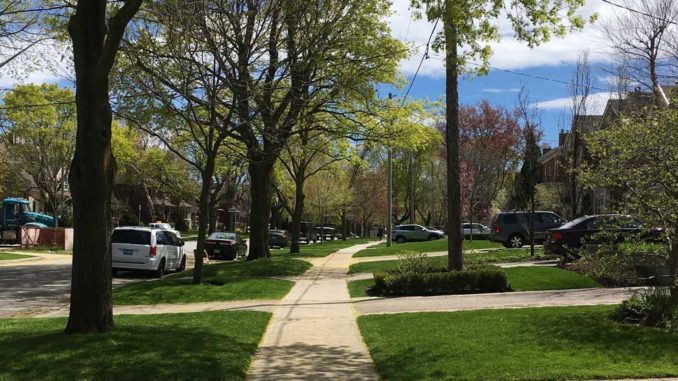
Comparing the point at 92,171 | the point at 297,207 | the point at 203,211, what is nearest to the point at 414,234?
the point at 297,207

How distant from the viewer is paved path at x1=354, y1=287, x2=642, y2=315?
12.1m

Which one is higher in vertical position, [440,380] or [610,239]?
[610,239]

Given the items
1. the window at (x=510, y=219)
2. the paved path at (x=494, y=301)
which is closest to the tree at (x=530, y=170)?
the window at (x=510, y=219)

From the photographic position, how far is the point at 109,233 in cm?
823

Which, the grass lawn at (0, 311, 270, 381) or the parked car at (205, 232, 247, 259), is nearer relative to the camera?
the grass lawn at (0, 311, 270, 381)

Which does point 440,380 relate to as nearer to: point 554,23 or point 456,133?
point 554,23

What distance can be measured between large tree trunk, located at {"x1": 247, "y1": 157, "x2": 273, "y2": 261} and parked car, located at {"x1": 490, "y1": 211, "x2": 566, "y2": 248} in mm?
11097

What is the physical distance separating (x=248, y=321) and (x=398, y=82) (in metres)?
16.5

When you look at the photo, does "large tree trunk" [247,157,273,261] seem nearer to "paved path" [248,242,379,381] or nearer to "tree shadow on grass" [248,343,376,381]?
"paved path" [248,242,379,381]

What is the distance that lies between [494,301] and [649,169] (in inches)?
192

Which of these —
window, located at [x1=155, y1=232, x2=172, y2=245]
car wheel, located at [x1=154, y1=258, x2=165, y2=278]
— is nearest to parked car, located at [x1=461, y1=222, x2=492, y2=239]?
window, located at [x1=155, y1=232, x2=172, y2=245]

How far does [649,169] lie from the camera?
30.0 feet

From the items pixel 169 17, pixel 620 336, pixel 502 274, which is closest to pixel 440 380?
pixel 620 336

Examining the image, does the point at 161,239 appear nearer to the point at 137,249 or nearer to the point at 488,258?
the point at 137,249
